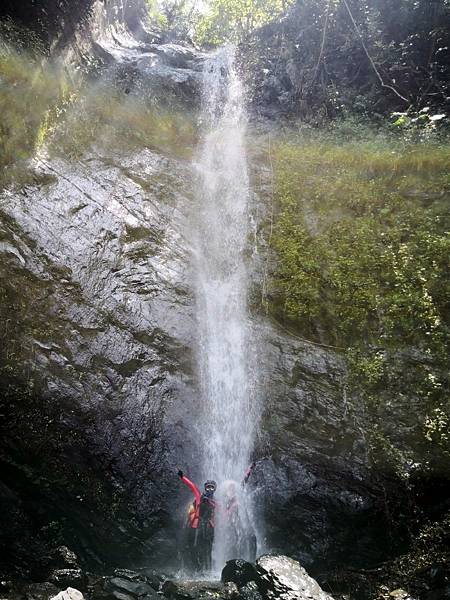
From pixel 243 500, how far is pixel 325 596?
1900 mm

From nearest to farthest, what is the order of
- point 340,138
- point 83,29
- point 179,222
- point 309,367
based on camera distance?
point 309,367, point 179,222, point 340,138, point 83,29

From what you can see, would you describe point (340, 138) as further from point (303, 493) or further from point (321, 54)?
point (303, 493)

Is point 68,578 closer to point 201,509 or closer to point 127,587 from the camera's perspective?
point 127,587

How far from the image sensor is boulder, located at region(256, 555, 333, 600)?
209 inches

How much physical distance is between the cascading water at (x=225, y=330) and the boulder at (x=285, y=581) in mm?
1044

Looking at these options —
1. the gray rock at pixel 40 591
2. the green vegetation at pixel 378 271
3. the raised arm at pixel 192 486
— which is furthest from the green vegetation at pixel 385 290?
the gray rock at pixel 40 591

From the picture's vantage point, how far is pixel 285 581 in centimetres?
546

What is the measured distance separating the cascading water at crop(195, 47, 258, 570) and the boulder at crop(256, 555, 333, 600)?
41.1 inches

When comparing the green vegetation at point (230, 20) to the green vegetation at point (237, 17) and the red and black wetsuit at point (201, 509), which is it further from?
the red and black wetsuit at point (201, 509)

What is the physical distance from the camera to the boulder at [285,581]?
5309 millimetres

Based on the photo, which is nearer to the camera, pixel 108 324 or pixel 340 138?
pixel 108 324

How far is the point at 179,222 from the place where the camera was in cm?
943

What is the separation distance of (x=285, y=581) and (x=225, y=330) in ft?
14.2

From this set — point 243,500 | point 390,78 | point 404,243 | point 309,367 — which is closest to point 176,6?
point 390,78
